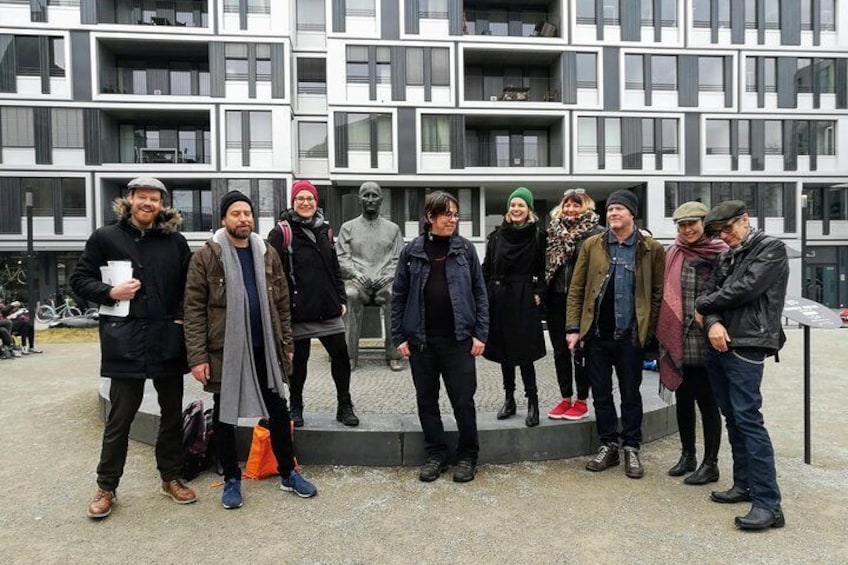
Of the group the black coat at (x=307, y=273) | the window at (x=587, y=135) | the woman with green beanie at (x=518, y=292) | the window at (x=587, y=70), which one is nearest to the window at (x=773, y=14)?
the window at (x=587, y=70)

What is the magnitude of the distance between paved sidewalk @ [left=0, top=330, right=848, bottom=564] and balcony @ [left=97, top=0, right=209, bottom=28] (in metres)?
29.3

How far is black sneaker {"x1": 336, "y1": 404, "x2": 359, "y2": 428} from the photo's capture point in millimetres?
4555

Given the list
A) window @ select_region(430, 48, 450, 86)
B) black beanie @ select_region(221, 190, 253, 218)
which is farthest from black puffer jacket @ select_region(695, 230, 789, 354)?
window @ select_region(430, 48, 450, 86)

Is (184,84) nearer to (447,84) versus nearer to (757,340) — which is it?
(447,84)

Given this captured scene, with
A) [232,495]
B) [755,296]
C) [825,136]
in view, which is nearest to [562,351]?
[755,296]

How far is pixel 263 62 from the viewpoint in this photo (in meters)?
27.4

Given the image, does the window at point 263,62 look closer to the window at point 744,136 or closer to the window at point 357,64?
the window at point 357,64

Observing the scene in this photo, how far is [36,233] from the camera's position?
26.5 meters

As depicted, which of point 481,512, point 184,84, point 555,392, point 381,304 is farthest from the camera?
point 184,84

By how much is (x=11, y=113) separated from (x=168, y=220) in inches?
1164

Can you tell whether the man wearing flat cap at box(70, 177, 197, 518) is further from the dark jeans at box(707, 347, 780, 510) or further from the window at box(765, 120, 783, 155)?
the window at box(765, 120, 783, 155)

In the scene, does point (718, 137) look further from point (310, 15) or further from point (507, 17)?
point (310, 15)

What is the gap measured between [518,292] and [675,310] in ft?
3.84

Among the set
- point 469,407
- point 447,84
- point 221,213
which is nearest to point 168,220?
point 221,213
